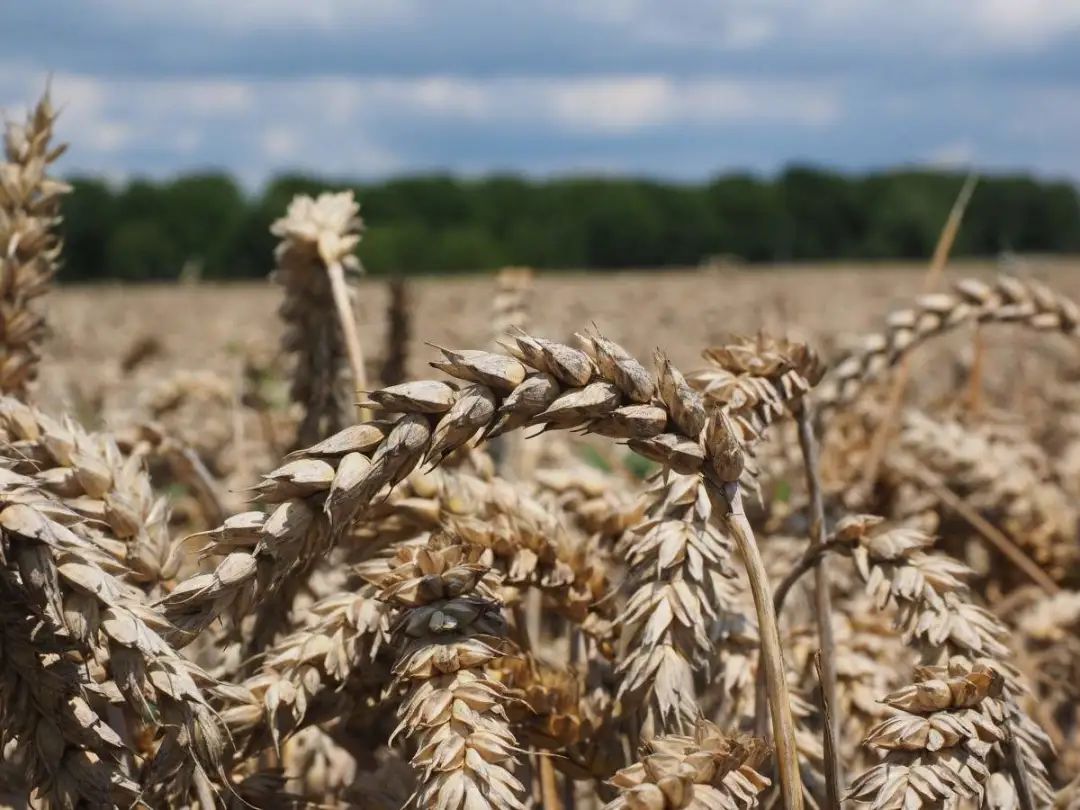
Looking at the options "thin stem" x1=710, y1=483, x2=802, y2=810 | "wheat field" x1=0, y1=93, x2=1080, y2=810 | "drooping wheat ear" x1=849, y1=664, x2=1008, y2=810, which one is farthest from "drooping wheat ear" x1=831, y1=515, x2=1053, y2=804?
"thin stem" x1=710, y1=483, x2=802, y2=810

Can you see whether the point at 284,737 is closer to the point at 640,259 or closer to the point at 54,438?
the point at 54,438

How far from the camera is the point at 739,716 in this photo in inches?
73.5

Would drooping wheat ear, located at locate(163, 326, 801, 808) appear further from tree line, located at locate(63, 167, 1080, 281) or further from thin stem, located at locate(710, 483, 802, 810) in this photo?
tree line, located at locate(63, 167, 1080, 281)

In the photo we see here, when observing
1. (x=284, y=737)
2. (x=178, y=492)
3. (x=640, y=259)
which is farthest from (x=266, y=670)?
(x=640, y=259)

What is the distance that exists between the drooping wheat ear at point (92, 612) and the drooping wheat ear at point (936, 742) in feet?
2.34

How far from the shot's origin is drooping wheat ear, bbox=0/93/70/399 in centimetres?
208

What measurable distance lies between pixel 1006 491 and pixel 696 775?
2236 mm

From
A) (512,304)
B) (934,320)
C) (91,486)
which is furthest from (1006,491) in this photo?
(91,486)

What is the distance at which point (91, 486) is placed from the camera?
1716 mm

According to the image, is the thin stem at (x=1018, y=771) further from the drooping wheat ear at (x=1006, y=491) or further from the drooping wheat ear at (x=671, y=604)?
the drooping wheat ear at (x=1006, y=491)

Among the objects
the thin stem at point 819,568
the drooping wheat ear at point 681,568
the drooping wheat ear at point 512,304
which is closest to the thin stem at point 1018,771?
the thin stem at point 819,568

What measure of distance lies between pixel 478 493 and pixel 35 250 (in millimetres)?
895

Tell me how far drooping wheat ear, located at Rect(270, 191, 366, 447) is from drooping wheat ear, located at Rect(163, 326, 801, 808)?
3.19 ft

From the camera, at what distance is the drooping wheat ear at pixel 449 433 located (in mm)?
1226
